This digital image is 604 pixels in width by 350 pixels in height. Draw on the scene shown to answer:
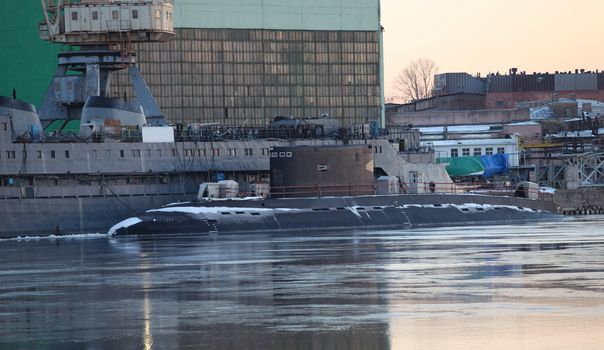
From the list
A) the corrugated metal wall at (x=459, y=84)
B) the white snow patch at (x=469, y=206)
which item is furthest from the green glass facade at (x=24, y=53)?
the corrugated metal wall at (x=459, y=84)

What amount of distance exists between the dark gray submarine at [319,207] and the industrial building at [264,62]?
162 ft

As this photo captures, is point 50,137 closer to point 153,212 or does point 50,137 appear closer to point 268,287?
point 153,212

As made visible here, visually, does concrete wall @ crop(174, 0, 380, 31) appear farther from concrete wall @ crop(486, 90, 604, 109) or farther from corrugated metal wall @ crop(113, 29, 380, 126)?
concrete wall @ crop(486, 90, 604, 109)

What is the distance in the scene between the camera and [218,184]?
219 ft

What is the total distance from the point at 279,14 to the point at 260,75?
6.97 m

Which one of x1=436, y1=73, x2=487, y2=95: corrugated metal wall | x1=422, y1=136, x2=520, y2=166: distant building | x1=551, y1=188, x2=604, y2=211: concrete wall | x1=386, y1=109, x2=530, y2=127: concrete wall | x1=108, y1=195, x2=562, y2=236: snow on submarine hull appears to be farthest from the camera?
x1=436, y1=73, x2=487, y2=95: corrugated metal wall

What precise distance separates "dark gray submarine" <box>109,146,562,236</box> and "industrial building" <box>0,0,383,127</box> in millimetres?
49347

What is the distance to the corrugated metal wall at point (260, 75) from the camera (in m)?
122

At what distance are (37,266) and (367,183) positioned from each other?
3194 centimetres

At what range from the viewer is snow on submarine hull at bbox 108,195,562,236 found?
200 feet

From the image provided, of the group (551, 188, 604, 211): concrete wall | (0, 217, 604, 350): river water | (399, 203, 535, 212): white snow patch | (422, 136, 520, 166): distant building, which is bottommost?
(551, 188, 604, 211): concrete wall

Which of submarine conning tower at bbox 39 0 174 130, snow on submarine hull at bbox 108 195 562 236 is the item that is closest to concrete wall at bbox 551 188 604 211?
snow on submarine hull at bbox 108 195 562 236

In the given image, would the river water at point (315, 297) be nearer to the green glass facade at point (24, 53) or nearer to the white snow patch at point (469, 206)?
the white snow patch at point (469, 206)

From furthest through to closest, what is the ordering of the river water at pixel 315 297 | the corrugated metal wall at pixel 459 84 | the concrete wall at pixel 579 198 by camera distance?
the corrugated metal wall at pixel 459 84, the concrete wall at pixel 579 198, the river water at pixel 315 297
